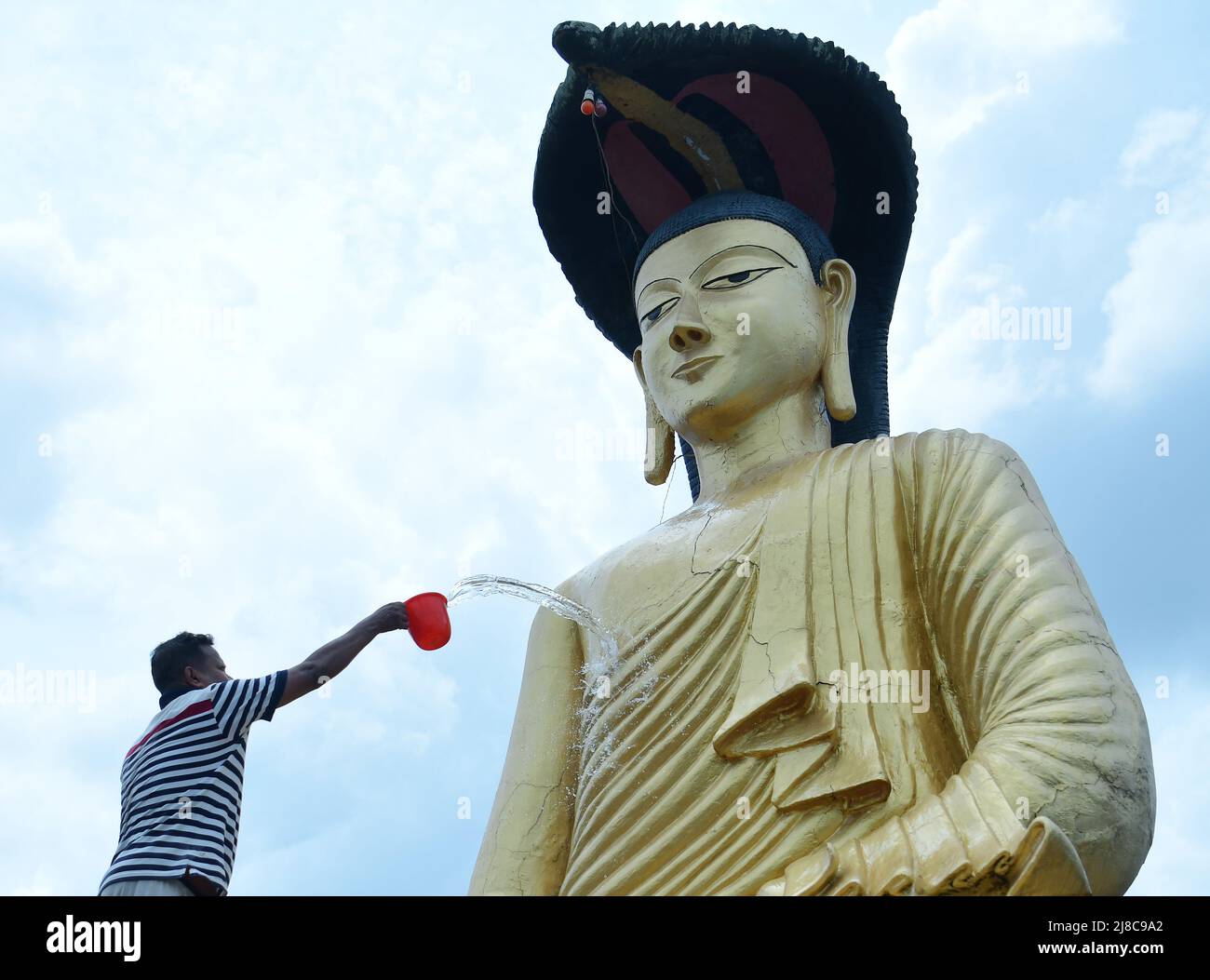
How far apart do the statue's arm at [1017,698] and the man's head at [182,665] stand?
208 cm

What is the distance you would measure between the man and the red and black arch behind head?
→ 240cm

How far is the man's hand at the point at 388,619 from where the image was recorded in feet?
16.5

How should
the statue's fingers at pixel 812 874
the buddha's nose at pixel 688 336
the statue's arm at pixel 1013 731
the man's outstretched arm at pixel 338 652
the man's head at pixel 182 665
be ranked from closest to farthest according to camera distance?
the statue's arm at pixel 1013 731 → the statue's fingers at pixel 812 874 → the man's outstretched arm at pixel 338 652 → the man's head at pixel 182 665 → the buddha's nose at pixel 688 336

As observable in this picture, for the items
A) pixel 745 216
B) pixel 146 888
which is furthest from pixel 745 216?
pixel 146 888

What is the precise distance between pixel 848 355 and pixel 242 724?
294 cm

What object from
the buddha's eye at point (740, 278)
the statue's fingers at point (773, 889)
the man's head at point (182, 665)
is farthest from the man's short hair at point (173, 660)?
the buddha's eye at point (740, 278)

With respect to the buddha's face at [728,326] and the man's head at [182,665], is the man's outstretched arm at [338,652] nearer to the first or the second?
the man's head at [182,665]

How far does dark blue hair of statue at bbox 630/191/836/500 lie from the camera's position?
6188 mm

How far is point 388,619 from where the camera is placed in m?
5.05

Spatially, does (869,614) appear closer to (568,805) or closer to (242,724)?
(568,805)

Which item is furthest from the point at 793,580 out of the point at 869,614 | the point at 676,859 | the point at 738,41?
Result: the point at 738,41

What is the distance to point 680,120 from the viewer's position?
626cm

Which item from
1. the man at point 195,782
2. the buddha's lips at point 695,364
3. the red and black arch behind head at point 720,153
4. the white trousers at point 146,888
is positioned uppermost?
the red and black arch behind head at point 720,153

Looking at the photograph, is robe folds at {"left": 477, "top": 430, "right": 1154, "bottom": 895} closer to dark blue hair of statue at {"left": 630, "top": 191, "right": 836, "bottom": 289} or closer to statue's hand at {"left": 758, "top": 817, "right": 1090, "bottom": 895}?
statue's hand at {"left": 758, "top": 817, "right": 1090, "bottom": 895}
